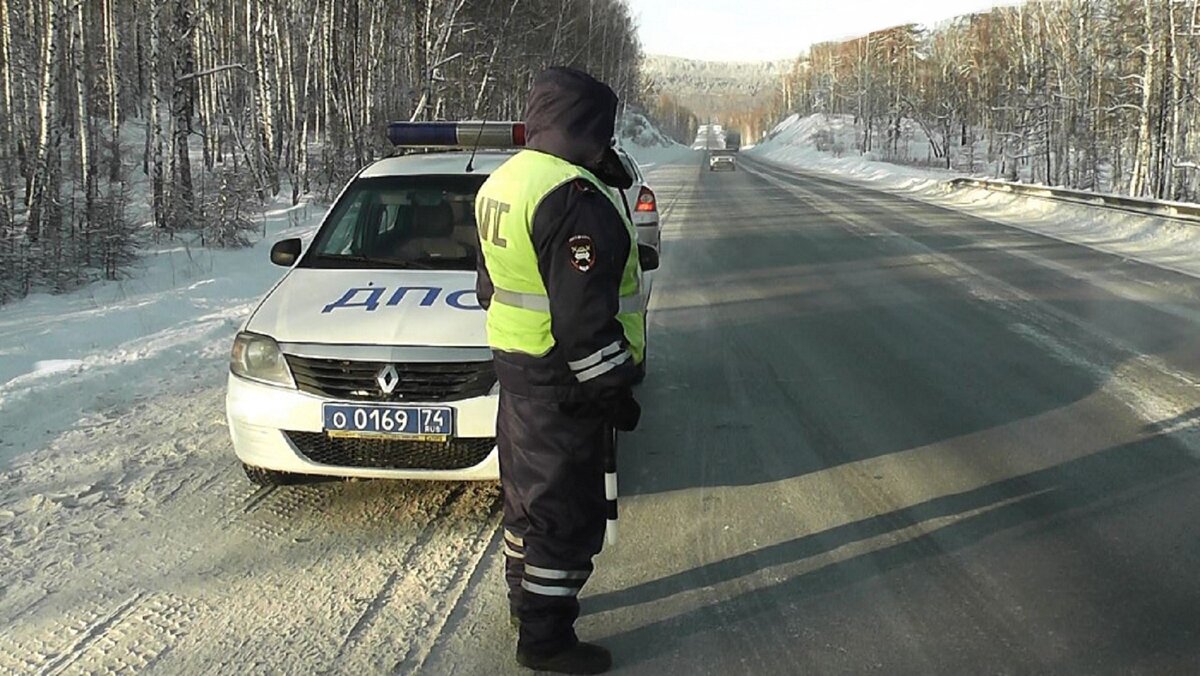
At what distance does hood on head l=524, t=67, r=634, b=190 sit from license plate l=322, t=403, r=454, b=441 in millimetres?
1626

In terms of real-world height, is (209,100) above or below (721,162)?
above

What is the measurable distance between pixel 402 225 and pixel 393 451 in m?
1.99

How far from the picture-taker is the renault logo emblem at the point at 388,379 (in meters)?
4.33

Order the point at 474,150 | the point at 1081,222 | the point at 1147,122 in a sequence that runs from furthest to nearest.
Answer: the point at 1147,122 < the point at 1081,222 < the point at 474,150

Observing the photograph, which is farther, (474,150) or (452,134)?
(474,150)

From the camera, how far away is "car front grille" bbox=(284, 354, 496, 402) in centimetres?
435

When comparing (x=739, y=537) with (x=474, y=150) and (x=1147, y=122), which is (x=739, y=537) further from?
(x=1147, y=122)

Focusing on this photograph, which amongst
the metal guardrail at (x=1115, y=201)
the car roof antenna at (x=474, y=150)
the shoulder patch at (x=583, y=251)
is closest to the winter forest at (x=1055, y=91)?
the metal guardrail at (x=1115, y=201)

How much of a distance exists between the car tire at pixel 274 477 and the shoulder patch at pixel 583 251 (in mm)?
2422

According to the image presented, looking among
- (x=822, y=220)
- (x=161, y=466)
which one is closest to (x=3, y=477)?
(x=161, y=466)

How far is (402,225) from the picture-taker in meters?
5.92

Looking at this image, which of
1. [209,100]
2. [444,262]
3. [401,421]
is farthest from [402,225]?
[209,100]

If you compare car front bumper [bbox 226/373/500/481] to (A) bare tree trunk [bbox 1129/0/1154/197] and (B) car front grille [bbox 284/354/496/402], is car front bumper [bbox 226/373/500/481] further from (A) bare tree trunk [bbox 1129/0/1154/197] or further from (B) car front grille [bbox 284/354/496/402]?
(A) bare tree trunk [bbox 1129/0/1154/197]

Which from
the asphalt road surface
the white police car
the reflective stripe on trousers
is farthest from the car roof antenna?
the reflective stripe on trousers
